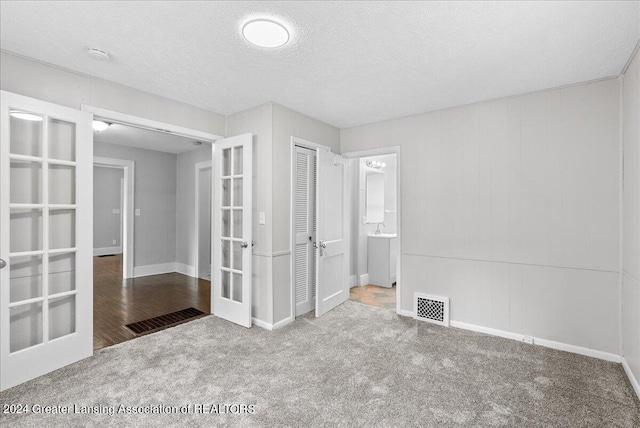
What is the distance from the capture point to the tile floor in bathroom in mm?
4359

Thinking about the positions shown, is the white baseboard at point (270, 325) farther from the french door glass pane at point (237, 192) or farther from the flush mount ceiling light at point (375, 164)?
the flush mount ceiling light at point (375, 164)

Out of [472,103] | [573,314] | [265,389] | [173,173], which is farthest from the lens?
[173,173]

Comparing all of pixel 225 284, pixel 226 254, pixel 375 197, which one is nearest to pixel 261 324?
pixel 225 284

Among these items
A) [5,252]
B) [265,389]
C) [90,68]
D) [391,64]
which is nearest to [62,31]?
[90,68]

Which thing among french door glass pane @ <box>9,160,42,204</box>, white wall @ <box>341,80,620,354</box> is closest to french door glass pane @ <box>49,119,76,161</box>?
french door glass pane @ <box>9,160,42,204</box>

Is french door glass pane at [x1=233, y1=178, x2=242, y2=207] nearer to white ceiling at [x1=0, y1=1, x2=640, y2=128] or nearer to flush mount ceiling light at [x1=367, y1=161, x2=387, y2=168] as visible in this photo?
white ceiling at [x1=0, y1=1, x2=640, y2=128]

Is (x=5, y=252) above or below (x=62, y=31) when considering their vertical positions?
below

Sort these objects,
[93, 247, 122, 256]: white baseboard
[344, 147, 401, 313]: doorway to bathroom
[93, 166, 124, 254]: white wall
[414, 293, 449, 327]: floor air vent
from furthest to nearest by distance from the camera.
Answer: [93, 247, 122, 256]: white baseboard < [93, 166, 124, 254]: white wall < [344, 147, 401, 313]: doorway to bathroom < [414, 293, 449, 327]: floor air vent

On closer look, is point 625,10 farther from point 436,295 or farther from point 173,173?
point 173,173

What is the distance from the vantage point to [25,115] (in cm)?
237

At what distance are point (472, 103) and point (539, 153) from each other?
2.86 ft

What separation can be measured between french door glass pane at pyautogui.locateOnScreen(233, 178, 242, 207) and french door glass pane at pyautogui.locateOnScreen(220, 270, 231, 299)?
869mm

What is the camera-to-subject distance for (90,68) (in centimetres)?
262

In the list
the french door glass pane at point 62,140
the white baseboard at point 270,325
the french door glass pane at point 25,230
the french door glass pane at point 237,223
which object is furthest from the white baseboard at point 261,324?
the french door glass pane at point 62,140
